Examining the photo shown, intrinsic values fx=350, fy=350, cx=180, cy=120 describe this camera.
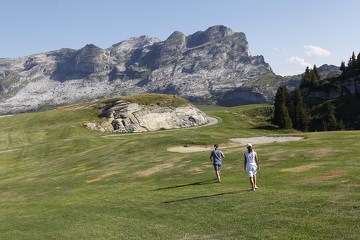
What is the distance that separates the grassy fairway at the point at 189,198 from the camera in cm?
1678

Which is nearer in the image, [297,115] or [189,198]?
[189,198]

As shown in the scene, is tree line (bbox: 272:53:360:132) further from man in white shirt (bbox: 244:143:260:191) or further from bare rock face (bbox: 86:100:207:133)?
man in white shirt (bbox: 244:143:260:191)

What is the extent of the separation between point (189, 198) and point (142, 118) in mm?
101574

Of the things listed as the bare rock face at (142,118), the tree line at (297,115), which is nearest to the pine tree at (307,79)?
the tree line at (297,115)

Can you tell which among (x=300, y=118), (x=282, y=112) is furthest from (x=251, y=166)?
(x=300, y=118)

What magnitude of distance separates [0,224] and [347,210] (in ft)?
71.9

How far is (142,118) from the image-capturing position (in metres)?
124

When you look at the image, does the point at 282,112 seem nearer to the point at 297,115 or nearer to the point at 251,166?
the point at 297,115

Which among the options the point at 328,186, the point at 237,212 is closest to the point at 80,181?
the point at 237,212

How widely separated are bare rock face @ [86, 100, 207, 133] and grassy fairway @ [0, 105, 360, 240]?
6861cm

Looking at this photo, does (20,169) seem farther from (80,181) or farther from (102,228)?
(102,228)

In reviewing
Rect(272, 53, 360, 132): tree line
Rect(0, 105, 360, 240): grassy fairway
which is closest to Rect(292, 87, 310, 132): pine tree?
Rect(272, 53, 360, 132): tree line

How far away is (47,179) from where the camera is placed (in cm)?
4153

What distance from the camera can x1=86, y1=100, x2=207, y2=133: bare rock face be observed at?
118 metres
